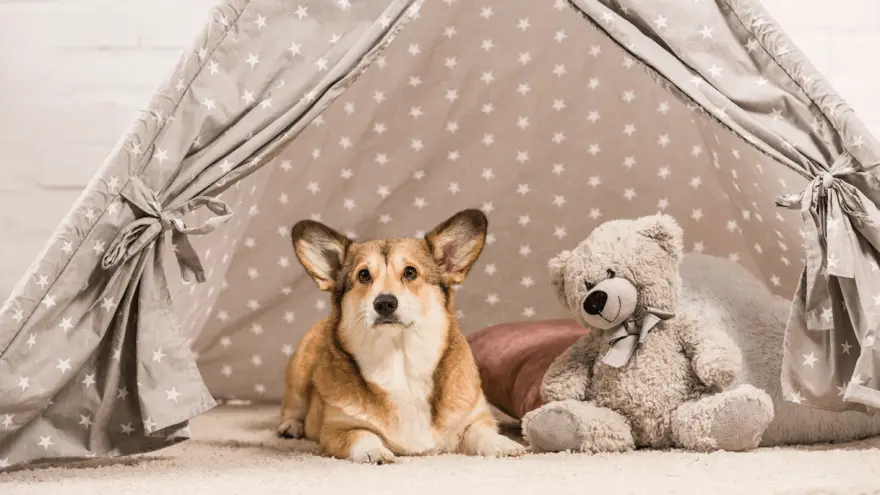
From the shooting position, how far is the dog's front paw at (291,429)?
1.82 meters

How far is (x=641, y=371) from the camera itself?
155 centimetres

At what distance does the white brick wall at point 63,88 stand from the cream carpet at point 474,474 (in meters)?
1.08

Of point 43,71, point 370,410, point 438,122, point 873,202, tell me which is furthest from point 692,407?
point 43,71

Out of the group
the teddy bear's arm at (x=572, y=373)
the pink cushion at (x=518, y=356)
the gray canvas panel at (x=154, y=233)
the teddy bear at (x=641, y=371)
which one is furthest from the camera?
the pink cushion at (x=518, y=356)

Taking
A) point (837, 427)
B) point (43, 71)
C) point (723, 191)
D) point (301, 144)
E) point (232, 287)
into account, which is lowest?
point (837, 427)

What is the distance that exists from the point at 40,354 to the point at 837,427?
1.32 meters

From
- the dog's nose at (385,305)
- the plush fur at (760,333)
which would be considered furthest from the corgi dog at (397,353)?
the plush fur at (760,333)

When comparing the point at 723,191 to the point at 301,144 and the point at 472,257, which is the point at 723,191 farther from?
the point at 301,144

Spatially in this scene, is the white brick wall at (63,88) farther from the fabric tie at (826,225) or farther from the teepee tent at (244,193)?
the fabric tie at (826,225)

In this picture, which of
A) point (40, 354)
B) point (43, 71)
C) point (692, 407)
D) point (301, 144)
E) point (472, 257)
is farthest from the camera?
point (43, 71)

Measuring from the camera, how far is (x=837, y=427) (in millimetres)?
1586

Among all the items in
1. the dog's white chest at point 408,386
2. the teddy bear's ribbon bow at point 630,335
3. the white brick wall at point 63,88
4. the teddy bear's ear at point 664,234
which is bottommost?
the dog's white chest at point 408,386

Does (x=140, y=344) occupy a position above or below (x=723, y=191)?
below

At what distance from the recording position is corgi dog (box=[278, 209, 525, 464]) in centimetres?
154
